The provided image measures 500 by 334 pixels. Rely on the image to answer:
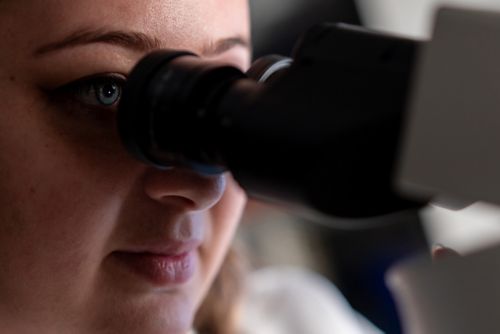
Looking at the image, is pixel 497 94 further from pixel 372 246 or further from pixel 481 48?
pixel 372 246

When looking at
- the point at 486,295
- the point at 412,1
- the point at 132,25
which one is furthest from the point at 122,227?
the point at 412,1

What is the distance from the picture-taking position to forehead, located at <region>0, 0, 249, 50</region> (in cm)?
83

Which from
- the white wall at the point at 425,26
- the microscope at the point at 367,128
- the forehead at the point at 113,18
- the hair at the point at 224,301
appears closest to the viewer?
the microscope at the point at 367,128

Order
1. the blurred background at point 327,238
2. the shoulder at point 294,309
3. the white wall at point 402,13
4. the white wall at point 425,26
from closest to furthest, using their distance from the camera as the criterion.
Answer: the shoulder at point 294,309, the blurred background at point 327,238, the white wall at point 425,26, the white wall at point 402,13

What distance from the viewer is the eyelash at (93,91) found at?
0.86 m

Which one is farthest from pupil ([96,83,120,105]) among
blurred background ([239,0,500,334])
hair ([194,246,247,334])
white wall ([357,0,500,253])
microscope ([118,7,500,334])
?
white wall ([357,0,500,253])

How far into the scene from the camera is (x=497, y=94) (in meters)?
0.53

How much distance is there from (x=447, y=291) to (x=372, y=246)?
142 cm

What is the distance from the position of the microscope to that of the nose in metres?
0.08

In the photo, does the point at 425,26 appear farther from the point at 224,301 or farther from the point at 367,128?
the point at 367,128

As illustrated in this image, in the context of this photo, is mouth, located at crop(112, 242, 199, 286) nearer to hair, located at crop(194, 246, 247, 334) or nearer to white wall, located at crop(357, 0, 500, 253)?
hair, located at crop(194, 246, 247, 334)

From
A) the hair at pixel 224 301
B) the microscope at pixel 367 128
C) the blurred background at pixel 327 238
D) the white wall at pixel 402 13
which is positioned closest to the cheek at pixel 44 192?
the microscope at pixel 367 128

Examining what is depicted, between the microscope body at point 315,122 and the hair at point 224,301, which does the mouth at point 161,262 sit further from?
the hair at point 224,301

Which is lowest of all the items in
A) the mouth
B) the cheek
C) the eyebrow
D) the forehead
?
the mouth
